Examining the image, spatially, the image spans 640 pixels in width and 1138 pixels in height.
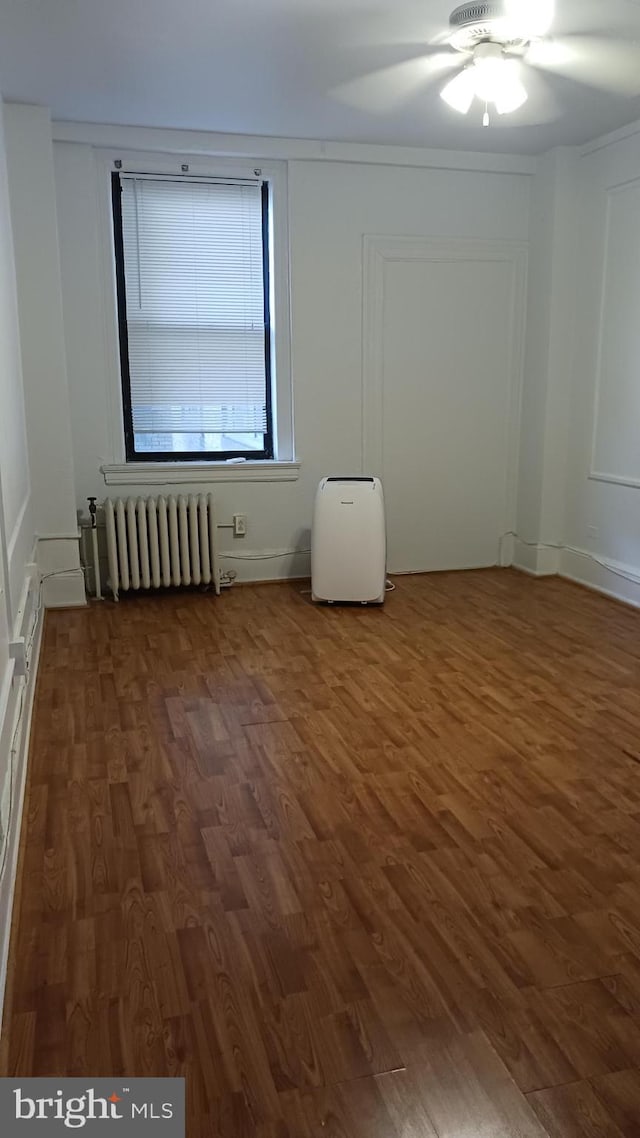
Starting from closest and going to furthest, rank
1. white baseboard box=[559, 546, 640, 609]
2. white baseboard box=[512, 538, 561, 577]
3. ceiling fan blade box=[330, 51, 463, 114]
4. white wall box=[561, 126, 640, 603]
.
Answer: ceiling fan blade box=[330, 51, 463, 114] → white wall box=[561, 126, 640, 603] → white baseboard box=[559, 546, 640, 609] → white baseboard box=[512, 538, 561, 577]

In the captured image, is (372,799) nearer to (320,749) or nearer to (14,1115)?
(320,749)

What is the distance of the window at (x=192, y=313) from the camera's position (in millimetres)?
5113

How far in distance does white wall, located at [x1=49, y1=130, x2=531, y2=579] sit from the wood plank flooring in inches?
61.2

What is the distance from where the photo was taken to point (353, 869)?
7.74 ft

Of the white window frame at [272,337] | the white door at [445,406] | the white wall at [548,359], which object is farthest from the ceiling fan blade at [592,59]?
the white window frame at [272,337]

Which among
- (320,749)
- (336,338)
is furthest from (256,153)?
(320,749)

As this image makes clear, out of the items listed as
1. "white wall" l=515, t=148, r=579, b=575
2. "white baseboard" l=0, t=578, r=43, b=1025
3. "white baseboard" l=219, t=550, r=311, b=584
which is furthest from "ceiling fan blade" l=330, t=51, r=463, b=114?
"white baseboard" l=0, t=578, r=43, b=1025

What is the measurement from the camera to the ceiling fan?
3236 mm

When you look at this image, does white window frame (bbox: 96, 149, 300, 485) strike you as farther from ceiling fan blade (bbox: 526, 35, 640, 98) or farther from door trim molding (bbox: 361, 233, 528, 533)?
ceiling fan blade (bbox: 526, 35, 640, 98)

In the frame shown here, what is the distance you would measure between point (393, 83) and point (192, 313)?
1806 millimetres

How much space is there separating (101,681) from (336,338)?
2.73 meters

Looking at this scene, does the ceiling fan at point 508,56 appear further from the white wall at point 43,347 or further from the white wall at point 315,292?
the white wall at point 43,347

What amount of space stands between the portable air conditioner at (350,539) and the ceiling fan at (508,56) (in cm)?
203

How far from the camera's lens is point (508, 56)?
142 inches
